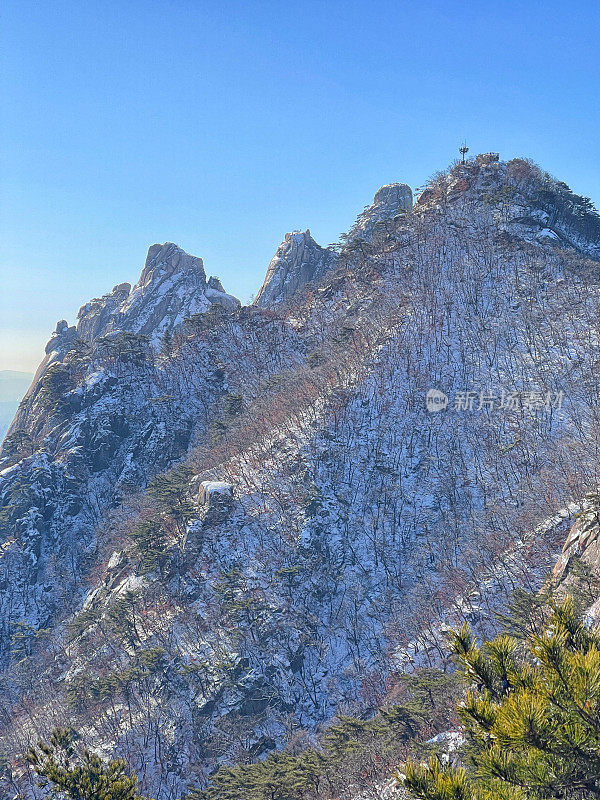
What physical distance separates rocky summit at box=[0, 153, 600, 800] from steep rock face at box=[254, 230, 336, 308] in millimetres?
18418

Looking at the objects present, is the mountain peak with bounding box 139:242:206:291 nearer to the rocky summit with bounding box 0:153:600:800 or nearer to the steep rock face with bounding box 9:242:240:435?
the steep rock face with bounding box 9:242:240:435

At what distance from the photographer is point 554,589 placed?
87.2 ft

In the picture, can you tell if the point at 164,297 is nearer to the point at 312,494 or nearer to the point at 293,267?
the point at 293,267

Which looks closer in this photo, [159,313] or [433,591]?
[433,591]

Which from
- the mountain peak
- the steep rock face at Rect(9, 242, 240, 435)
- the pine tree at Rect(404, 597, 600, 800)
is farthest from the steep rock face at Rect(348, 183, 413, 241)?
the pine tree at Rect(404, 597, 600, 800)

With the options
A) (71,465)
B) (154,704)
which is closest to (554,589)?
(154,704)

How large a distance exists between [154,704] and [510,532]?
27.5 metres

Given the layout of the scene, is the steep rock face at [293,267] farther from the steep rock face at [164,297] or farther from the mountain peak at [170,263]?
the mountain peak at [170,263]

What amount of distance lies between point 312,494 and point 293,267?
196 ft

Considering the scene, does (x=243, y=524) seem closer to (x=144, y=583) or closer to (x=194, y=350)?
(x=144, y=583)

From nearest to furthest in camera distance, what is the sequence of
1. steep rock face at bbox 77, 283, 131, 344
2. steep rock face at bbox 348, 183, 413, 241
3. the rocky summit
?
the rocky summit → steep rock face at bbox 348, 183, 413, 241 → steep rock face at bbox 77, 283, 131, 344

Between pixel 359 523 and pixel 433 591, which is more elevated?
pixel 359 523

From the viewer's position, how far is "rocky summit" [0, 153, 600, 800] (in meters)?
31.3

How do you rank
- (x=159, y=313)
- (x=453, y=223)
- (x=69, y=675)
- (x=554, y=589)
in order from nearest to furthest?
(x=554, y=589) → (x=69, y=675) → (x=453, y=223) → (x=159, y=313)
